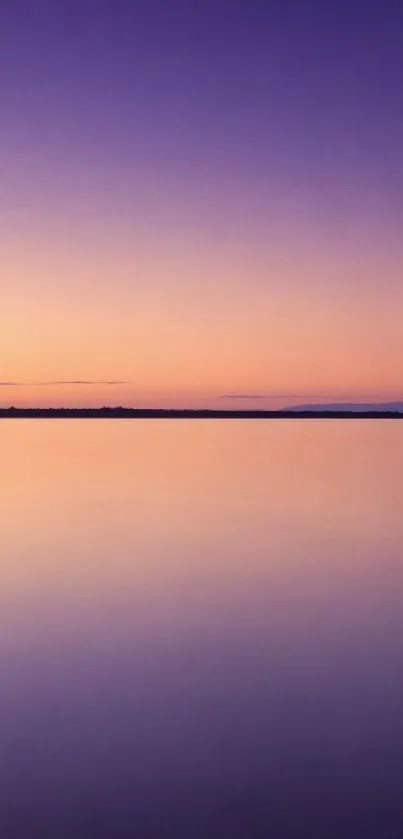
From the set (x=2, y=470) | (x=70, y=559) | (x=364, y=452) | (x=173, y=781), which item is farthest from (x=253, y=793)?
(x=364, y=452)

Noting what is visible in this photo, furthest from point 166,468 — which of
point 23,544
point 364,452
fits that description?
point 23,544

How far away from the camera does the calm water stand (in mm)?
4250

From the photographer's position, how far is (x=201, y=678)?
242 inches

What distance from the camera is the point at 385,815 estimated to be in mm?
4160

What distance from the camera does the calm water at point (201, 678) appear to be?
425 cm

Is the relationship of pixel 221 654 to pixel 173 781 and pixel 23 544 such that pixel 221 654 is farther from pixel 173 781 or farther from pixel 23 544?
pixel 23 544

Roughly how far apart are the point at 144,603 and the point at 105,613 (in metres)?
0.59

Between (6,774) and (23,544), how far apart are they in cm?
755

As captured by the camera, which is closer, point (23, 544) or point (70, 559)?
point (70, 559)

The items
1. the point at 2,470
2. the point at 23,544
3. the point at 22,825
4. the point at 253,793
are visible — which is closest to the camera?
the point at 22,825

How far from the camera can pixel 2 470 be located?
24891mm

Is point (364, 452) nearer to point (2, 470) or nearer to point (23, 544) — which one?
point (2, 470)

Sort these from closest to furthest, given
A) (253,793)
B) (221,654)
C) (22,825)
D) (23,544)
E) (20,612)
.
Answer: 1. (22,825)
2. (253,793)
3. (221,654)
4. (20,612)
5. (23,544)

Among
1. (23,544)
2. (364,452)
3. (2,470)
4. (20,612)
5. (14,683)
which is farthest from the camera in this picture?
(364,452)
